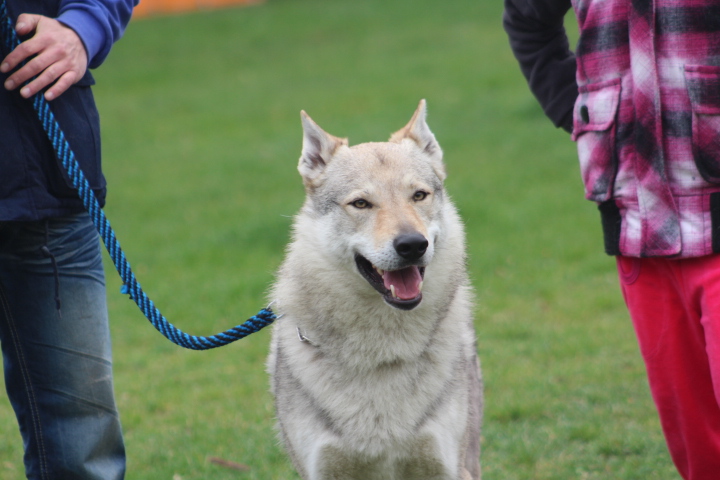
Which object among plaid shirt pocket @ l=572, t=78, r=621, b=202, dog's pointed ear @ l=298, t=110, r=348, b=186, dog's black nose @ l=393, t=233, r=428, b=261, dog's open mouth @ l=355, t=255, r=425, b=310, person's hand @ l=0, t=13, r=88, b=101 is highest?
person's hand @ l=0, t=13, r=88, b=101

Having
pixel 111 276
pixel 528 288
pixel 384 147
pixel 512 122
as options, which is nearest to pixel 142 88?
pixel 512 122

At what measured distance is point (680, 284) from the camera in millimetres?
3047

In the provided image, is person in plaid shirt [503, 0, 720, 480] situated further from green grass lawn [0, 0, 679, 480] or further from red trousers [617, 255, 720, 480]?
green grass lawn [0, 0, 679, 480]

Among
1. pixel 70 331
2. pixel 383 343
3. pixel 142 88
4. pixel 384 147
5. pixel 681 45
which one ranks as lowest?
pixel 142 88

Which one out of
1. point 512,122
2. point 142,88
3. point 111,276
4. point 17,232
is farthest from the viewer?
point 142,88

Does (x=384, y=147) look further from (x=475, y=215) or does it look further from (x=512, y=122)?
(x=512, y=122)

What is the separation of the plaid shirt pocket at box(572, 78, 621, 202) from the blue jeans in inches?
70.0

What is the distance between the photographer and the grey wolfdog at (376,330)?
3.22 metres

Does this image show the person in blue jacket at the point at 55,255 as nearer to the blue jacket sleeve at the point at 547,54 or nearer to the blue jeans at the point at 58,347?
the blue jeans at the point at 58,347

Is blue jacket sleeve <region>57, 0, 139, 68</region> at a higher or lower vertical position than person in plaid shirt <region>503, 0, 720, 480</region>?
higher

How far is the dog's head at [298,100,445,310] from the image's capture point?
10.4 feet

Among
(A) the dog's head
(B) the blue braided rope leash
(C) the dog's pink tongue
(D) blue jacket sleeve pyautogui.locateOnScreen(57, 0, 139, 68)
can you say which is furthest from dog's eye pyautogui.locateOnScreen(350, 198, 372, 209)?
(D) blue jacket sleeve pyautogui.locateOnScreen(57, 0, 139, 68)

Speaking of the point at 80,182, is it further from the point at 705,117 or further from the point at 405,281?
Result: the point at 705,117

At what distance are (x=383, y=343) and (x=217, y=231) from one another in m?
6.53
